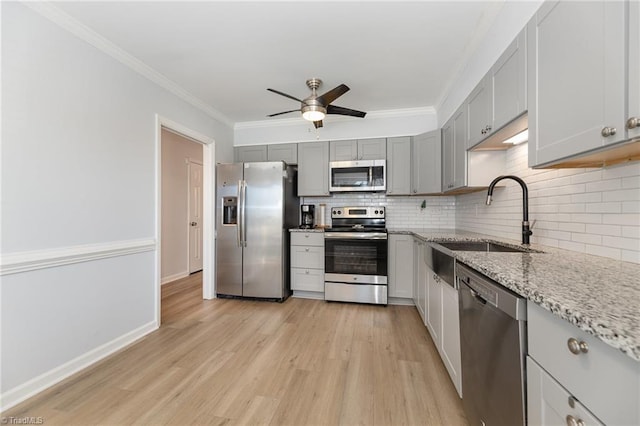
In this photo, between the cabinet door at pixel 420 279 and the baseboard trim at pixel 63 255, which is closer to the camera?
the baseboard trim at pixel 63 255

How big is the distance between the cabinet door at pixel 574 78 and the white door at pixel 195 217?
17.0 feet

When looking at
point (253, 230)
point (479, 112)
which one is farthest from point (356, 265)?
point (479, 112)

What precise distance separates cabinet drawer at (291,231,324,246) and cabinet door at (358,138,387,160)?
1.24 m

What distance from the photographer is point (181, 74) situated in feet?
8.89

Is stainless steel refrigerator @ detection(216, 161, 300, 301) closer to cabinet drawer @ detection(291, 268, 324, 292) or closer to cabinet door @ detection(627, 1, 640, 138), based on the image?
cabinet drawer @ detection(291, 268, 324, 292)

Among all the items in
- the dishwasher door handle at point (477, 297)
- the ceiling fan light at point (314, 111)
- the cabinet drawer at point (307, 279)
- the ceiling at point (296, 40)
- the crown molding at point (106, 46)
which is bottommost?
the cabinet drawer at point (307, 279)

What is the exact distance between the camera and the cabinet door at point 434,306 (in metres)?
1.99

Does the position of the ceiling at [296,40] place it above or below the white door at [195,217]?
above

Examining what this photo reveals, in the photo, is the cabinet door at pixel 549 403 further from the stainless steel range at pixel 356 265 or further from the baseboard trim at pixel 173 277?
the baseboard trim at pixel 173 277

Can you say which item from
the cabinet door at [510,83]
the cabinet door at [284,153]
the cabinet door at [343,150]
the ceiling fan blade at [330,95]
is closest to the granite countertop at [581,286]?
the cabinet door at [510,83]

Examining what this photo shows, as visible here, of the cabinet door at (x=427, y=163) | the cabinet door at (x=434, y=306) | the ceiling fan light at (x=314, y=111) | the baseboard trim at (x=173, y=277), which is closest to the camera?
the cabinet door at (x=434, y=306)

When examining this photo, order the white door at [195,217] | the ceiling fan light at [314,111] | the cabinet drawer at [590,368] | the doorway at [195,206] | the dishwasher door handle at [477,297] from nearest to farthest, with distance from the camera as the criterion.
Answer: the cabinet drawer at [590,368] < the dishwasher door handle at [477,297] < the ceiling fan light at [314,111] < the doorway at [195,206] < the white door at [195,217]

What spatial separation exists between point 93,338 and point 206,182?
2.13 meters

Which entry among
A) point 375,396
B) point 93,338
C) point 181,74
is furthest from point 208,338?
point 181,74
